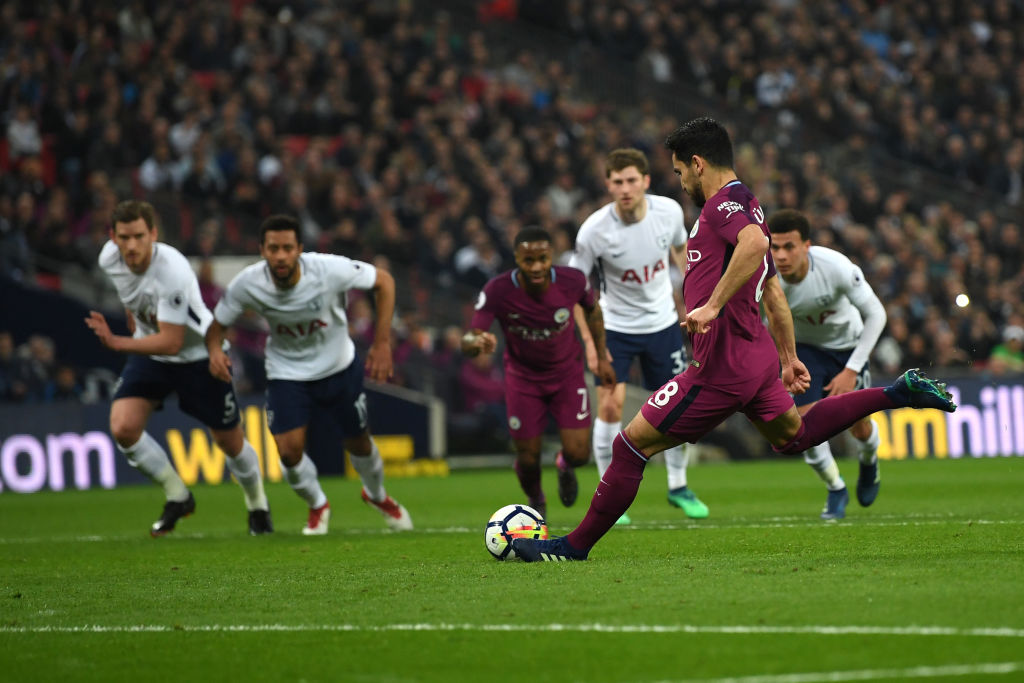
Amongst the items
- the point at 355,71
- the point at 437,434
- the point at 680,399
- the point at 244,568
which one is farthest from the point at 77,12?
the point at 680,399

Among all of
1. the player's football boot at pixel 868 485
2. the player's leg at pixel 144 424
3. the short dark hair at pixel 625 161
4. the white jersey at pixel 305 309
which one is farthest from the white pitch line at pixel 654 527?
the short dark hair at pixel 625 161

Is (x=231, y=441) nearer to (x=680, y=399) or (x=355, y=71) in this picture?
(x=680, y=399)

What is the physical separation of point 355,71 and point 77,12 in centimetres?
450

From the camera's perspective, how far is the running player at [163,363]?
36.0 feet

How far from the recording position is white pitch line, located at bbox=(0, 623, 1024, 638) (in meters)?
5.38

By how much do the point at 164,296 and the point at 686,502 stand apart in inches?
168

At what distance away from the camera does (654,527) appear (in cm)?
1063

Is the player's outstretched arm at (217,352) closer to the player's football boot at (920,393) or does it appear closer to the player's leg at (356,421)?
the player's leg at (356,421)

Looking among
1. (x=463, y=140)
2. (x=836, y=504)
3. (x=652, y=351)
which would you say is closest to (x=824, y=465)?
(x=836, y=504)

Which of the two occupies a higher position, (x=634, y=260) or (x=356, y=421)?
(x=634, y=260)

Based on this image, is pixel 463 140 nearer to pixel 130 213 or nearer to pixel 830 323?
pixel 130 213

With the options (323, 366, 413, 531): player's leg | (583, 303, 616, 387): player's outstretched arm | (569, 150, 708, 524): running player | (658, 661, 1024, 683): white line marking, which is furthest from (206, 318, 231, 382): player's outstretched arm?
(658, 661, 1024, 683): white line marking

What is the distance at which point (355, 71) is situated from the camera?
81.2ft

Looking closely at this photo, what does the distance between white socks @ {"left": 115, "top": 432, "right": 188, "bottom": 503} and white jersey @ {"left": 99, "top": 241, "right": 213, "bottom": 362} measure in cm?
71
